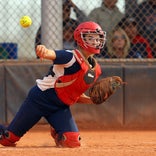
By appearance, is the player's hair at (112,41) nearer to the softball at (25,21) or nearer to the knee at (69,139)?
the softball at (25,21)

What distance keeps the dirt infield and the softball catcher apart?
22cm

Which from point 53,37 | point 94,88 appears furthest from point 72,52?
point 53,37

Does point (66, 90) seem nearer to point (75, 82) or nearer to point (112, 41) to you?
point (75, 82)

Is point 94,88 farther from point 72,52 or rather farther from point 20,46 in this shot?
point 20,46

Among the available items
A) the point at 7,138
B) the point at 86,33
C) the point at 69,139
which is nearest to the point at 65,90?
the point at 69,139

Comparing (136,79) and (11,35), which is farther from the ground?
(11,35)

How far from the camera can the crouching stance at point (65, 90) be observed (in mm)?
5766

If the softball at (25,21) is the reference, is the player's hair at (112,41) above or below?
below

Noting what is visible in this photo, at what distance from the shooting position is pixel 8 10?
8062 mm

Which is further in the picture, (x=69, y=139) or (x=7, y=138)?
(x=7, y=138)

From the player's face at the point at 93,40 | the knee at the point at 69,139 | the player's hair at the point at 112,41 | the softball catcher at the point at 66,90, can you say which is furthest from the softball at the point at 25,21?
the knee at the point at 69,139

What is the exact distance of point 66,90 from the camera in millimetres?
5836

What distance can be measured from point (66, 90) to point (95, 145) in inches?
39.7

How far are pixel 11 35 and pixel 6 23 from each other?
0.19m
